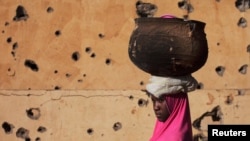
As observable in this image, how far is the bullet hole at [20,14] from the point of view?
507 cm

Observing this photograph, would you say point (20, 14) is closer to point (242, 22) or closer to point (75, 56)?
point (75, 56)

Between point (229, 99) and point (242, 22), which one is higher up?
point (242, 22)

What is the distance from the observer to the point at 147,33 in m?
3.11

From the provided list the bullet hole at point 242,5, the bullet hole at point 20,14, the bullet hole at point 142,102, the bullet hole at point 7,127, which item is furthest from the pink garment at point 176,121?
the bullet hole at point 20,14

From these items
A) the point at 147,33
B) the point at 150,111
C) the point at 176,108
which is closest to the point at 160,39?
the point at 147,33

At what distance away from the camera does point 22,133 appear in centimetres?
502

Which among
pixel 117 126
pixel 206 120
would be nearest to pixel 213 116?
pixel 206 120

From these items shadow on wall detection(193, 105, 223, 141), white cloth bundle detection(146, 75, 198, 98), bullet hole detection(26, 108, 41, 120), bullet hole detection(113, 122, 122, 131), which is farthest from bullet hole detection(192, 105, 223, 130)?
white cloth bundle detection(146, 75, 198, 98)

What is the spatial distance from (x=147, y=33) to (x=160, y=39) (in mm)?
70

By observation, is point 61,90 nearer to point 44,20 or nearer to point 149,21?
point 44,20

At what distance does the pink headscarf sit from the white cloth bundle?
0.04 meters

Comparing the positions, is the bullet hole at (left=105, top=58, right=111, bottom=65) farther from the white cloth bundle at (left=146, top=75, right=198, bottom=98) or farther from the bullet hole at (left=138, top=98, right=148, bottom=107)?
the white cloth bundle at (left=146, top=75, right=198, bottom=98)

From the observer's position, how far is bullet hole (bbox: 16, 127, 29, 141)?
5.02 metres

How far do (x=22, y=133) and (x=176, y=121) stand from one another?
217cm
